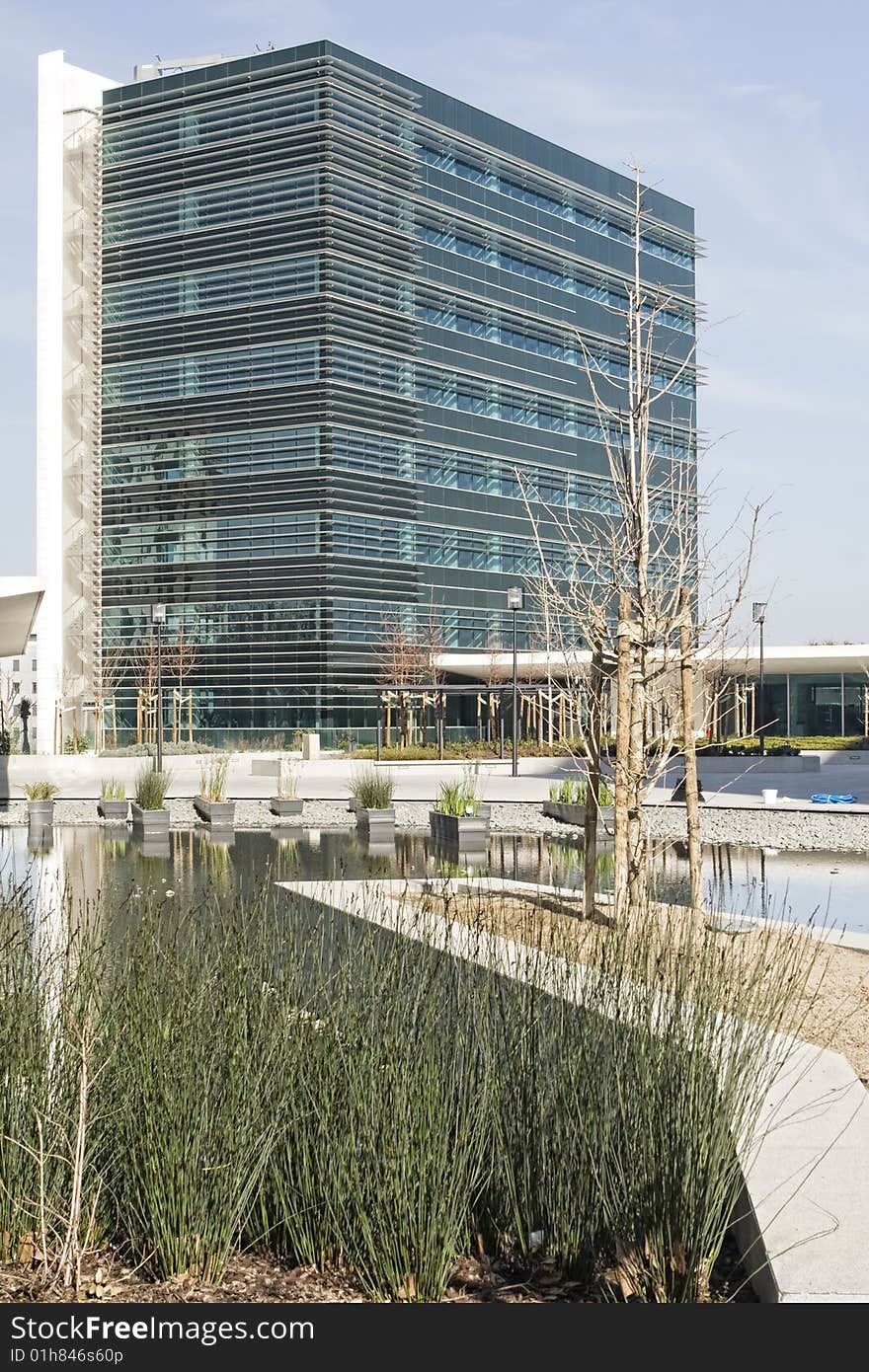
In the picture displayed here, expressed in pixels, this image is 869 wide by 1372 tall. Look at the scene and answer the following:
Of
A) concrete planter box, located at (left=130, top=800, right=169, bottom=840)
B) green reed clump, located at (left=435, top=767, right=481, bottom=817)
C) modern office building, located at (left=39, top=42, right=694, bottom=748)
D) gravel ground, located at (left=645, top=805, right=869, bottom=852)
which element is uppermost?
modern office building, located at (left=39, top=42, right=694, bottom=748)

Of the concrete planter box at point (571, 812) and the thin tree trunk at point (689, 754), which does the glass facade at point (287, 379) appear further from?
the thin tree trunk at point (689, 754)

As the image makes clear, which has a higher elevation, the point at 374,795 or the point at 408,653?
the point at 408,653

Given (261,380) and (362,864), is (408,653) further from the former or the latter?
(362,864)

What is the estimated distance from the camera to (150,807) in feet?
74.6

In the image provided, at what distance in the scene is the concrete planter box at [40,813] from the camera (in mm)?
21538

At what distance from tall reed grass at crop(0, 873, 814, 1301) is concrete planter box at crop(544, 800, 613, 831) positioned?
15.8m

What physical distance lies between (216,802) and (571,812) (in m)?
5.70

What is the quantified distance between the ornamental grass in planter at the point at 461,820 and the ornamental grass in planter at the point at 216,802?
333cm

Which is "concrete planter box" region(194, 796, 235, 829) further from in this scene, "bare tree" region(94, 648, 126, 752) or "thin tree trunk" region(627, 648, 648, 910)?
"bare tree" region(94, 648, 126, 752)

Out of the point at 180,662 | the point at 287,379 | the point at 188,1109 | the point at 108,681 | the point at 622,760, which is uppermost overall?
the point at 287,379

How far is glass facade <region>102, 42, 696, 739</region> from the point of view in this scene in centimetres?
5541

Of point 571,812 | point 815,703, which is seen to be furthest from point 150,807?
point 815,703

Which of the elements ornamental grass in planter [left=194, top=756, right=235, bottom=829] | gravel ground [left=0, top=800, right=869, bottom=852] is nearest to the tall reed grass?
gravel ground [left=0, top=800, right=869, bottom=852]

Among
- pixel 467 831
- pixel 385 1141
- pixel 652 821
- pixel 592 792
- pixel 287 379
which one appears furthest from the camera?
pixel 287 379
